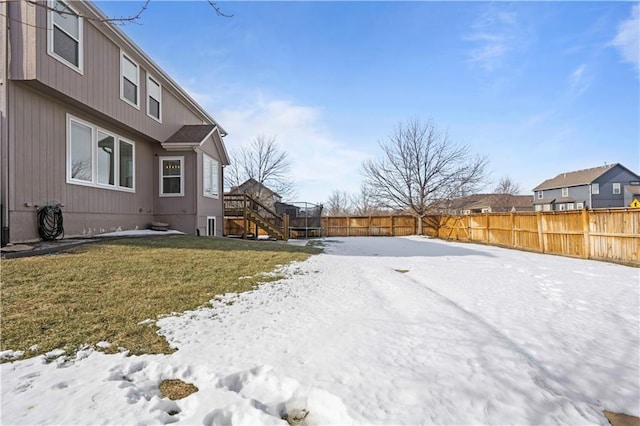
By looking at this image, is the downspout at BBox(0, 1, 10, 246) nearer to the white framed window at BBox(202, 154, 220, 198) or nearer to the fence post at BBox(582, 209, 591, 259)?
the white framed window at BBox(202, 154, 220, 198)

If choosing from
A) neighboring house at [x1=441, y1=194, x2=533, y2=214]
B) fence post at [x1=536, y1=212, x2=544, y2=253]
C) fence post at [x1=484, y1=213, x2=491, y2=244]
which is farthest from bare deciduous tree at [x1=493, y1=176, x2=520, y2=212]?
fence post at [x1=536, y1=212, x2=544, y2=253]

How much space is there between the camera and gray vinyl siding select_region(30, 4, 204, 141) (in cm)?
654

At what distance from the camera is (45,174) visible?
686cm

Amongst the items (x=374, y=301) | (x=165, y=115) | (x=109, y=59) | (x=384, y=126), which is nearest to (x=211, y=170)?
(x=165, y=115)

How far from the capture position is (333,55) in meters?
12.0

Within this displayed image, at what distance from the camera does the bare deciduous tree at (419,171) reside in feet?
71.8

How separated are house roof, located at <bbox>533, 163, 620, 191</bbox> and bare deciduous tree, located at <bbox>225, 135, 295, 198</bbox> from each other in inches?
1363

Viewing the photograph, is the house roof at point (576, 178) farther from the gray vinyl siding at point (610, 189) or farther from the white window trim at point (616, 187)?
the white window trim at point (616, 187)

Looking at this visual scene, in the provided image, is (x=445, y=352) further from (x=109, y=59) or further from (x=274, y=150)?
(x=274, y=150)

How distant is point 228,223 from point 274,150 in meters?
11.7

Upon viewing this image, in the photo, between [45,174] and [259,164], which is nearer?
[45,174]

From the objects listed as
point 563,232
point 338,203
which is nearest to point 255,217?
point 563,232

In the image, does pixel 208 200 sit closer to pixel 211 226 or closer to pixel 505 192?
pixel 211 226

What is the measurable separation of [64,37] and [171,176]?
506cm
